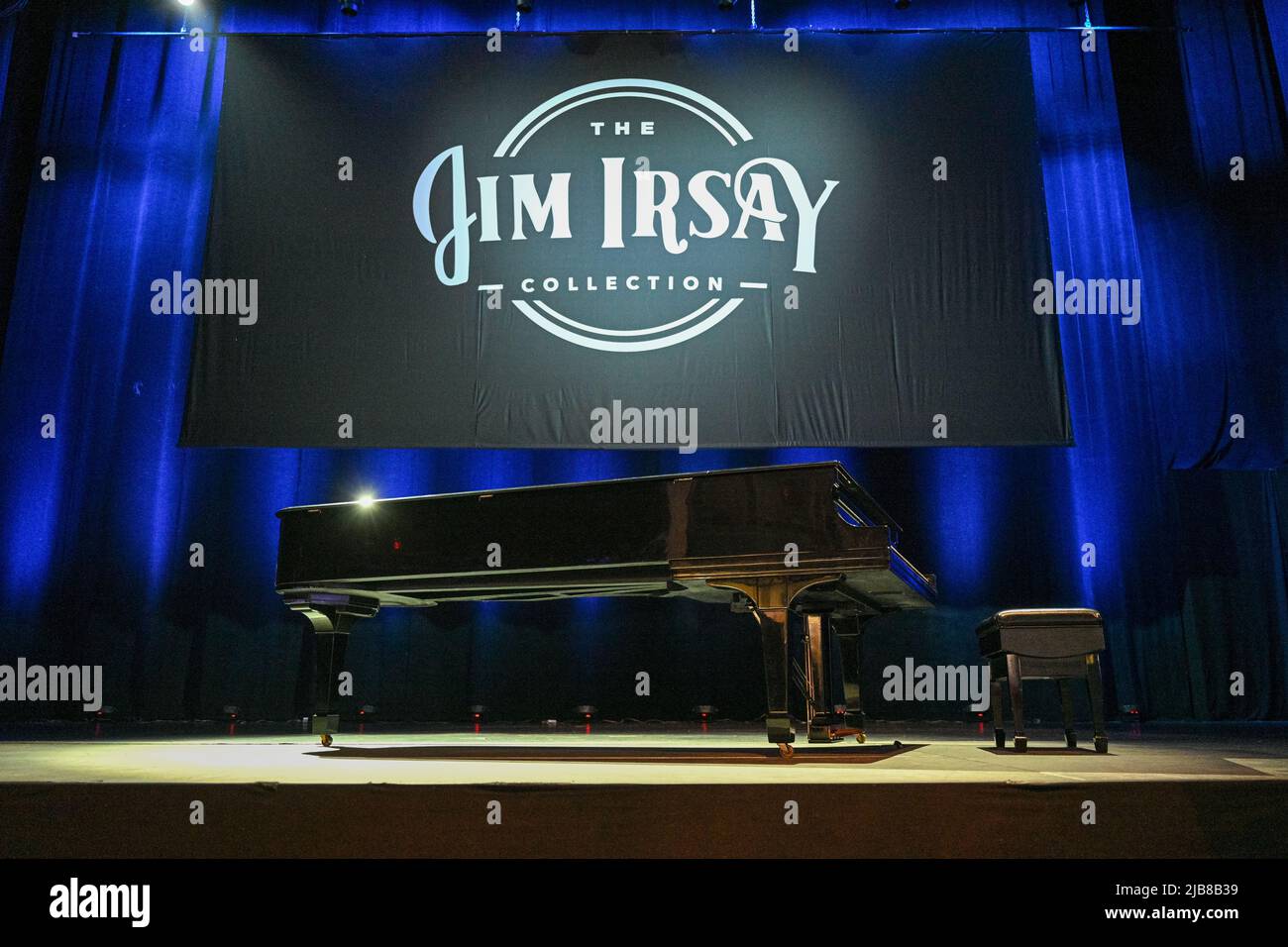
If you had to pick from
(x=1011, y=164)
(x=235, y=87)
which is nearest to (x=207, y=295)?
(x=235, y=87)

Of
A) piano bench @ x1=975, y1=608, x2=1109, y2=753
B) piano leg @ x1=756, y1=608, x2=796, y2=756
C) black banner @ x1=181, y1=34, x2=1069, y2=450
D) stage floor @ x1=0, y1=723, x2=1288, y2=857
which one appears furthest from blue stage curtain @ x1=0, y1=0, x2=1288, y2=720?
stage floor @ x1=0, y1=723, x2=1288, y2=857

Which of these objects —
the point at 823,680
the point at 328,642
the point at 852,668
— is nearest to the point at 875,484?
the point at 852,668

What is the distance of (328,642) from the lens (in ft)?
12.2

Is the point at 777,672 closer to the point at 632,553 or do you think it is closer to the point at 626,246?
the point at 632,553

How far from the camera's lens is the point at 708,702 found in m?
5.54

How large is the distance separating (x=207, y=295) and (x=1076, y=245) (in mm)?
5186

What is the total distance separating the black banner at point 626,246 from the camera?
5.23 m

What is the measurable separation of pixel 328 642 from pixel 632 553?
1419 millimetres

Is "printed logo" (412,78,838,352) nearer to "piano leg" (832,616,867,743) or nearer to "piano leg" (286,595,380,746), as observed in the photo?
"piano leg" (832,616,867,743)

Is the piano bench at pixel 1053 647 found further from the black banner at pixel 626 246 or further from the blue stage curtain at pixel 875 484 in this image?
the blue stage curtain at pixel 875 484

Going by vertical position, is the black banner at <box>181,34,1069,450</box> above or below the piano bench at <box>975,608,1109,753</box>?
above

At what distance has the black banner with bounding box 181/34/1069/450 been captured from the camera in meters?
5.23

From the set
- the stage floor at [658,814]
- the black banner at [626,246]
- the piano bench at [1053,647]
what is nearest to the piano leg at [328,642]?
the stage floor at [658,814]
